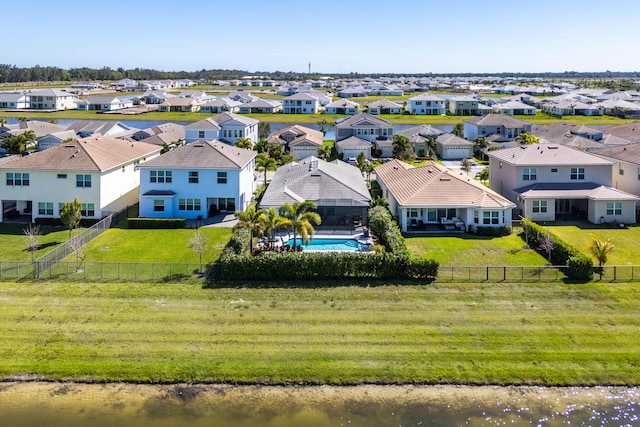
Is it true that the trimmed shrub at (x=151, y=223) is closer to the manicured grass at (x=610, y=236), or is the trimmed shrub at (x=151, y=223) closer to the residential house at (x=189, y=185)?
the residential house at (x=189, y=185)

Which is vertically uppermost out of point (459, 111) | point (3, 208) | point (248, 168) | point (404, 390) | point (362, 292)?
point (459, 111)

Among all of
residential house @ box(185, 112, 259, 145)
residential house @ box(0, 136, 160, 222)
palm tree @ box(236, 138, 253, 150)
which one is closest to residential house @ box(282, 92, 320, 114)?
residential house @ box(185, 112, 259, 145)

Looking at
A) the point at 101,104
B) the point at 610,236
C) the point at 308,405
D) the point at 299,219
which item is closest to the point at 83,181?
the point at 299,219

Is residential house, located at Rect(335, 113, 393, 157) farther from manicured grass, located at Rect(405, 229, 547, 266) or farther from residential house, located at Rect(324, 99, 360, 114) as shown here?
residential house, located at Rect(324, 99, 360, 114)

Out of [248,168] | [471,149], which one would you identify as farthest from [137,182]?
[471,149]

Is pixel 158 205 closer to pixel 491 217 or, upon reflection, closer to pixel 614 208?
pixel 491 217

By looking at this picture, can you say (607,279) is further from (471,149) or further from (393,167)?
(471,149)
